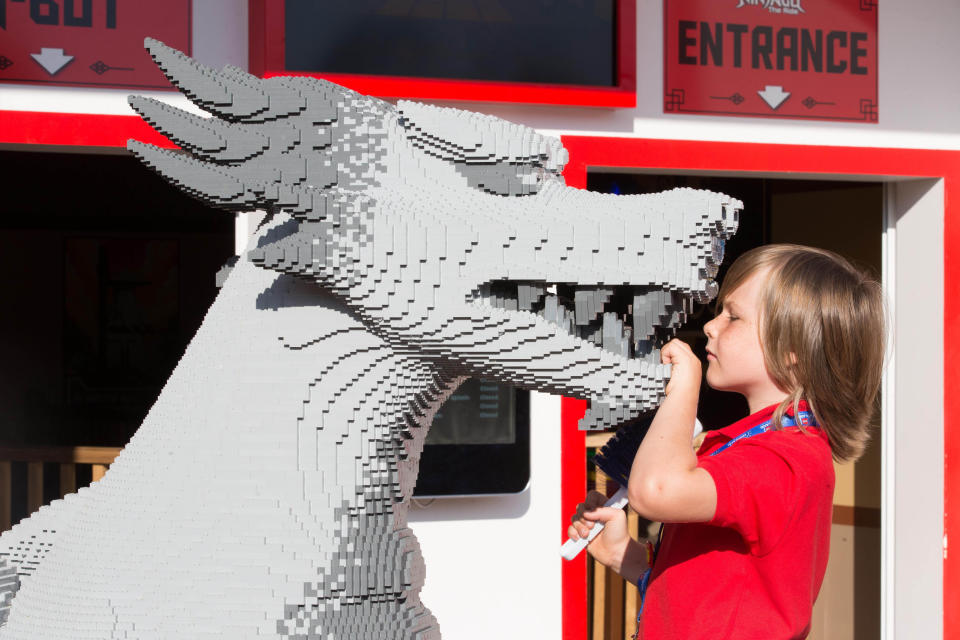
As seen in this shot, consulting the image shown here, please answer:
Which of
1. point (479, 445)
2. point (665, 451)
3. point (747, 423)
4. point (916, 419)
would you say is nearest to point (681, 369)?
point (665, 451)

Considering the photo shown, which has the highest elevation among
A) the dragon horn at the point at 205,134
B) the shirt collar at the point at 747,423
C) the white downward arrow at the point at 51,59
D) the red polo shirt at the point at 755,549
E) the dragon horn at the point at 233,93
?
the white downward arrow at the point at 51,59

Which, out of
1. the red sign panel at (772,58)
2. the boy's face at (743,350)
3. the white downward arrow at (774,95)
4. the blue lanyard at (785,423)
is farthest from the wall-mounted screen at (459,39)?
the blue lanyard at (785,423)

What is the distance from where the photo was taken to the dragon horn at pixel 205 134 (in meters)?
0.94

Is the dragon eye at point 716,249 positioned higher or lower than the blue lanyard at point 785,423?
higher

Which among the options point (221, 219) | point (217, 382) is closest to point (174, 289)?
point (221, 219)

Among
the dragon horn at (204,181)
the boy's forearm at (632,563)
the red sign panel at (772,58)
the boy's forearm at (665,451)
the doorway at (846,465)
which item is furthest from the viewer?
the doorway at (846,465)

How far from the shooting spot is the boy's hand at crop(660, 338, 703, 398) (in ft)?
3.55

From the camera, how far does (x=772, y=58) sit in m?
2.90

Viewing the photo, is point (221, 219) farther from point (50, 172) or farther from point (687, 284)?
point (687, 284)

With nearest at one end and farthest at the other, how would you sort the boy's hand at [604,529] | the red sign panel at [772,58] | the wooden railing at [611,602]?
1. the boy's hand at [604,529]
2. the red sign panel at [772,58]
3. the wooden railing at [611,602]

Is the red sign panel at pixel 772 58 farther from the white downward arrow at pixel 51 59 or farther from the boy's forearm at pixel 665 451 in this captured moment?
the boy's forearm at pixel 665 451

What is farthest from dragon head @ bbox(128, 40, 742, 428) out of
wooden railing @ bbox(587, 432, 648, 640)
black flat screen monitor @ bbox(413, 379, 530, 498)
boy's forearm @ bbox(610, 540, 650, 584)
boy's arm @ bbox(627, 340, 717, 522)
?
wooden railing @ bbox(587, 432, 648, 640)

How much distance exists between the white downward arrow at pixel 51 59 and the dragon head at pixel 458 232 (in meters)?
1.67

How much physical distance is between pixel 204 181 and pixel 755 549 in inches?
31.7
